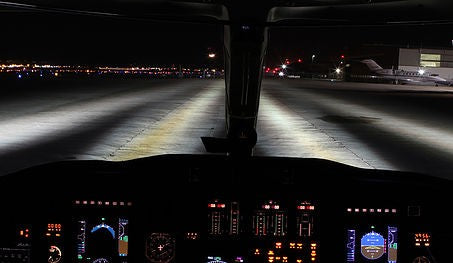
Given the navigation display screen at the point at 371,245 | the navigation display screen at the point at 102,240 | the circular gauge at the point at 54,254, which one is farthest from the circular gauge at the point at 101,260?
the navigation display screen at the point at 371,245

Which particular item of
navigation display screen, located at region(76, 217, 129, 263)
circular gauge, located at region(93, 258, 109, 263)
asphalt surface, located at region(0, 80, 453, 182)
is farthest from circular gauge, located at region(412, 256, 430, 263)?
asphalt surface, located at region(0, 80, 453, 182)

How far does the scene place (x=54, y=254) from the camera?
16.2ft

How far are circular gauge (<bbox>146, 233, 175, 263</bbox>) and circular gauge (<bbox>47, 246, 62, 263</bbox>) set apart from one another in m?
0.73

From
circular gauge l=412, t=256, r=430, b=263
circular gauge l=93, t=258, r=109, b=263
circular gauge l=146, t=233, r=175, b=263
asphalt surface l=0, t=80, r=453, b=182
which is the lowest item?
asphalt surface l=0, t=80, r=453, b=182

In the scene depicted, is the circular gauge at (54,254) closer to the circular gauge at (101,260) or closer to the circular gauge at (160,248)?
the circular gauge at (101,260)

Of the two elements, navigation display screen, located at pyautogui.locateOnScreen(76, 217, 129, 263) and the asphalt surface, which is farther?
the asphalt surface

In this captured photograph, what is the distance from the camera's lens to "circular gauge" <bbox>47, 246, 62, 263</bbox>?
16.2 feet

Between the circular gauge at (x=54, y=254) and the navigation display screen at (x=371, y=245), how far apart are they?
2.36 meters

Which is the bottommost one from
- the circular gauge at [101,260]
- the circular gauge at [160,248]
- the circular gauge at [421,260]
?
the circular gauge at [101,260]

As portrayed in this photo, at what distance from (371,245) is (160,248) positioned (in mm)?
1718

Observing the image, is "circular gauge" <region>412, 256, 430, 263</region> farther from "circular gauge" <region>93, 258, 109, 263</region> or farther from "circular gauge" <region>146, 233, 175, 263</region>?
"circular gauge" <region>93, 258, 109, 263</region>

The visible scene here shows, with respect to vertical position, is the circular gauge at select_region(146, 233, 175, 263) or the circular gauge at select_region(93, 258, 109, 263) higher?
the circular gauge at select_region(146, 233, 175, 263)

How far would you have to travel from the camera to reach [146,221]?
5.00 m

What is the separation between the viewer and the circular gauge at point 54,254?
16.2 ft
